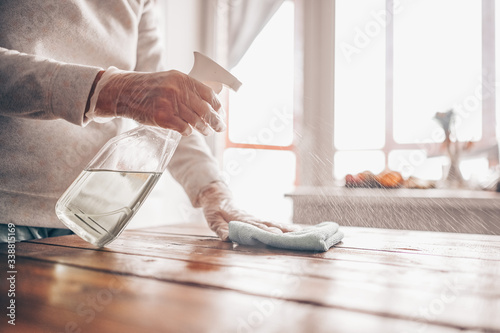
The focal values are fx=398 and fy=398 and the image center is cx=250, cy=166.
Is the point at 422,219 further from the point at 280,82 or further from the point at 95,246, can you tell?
the point at 95,246

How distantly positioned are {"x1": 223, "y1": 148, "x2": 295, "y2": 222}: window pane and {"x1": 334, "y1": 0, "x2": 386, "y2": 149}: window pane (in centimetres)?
46

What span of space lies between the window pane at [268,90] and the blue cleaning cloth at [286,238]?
5.67ft

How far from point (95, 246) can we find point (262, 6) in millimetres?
2143

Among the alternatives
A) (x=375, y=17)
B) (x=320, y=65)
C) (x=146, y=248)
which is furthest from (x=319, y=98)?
(x=146, y=248)

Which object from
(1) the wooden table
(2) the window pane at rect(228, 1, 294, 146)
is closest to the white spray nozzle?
(1) the wooden table

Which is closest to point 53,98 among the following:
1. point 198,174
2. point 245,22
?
point 198,174

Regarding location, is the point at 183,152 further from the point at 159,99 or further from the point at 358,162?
the point at 358,162

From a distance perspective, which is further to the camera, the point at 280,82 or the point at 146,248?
the point at 280,82

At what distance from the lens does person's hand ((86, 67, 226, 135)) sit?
1.91 ft

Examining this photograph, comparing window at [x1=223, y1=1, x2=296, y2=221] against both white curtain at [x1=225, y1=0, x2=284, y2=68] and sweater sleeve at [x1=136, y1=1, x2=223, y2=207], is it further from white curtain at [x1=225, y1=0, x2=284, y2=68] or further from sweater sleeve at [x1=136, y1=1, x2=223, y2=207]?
sweater sleeve at [x1=136, y1=1, x2=223, y2=207]

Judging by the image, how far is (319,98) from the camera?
259 centimetres

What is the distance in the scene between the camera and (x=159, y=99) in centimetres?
58

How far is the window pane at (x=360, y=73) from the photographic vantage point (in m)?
2.38

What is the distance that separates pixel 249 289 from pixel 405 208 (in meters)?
1.61
